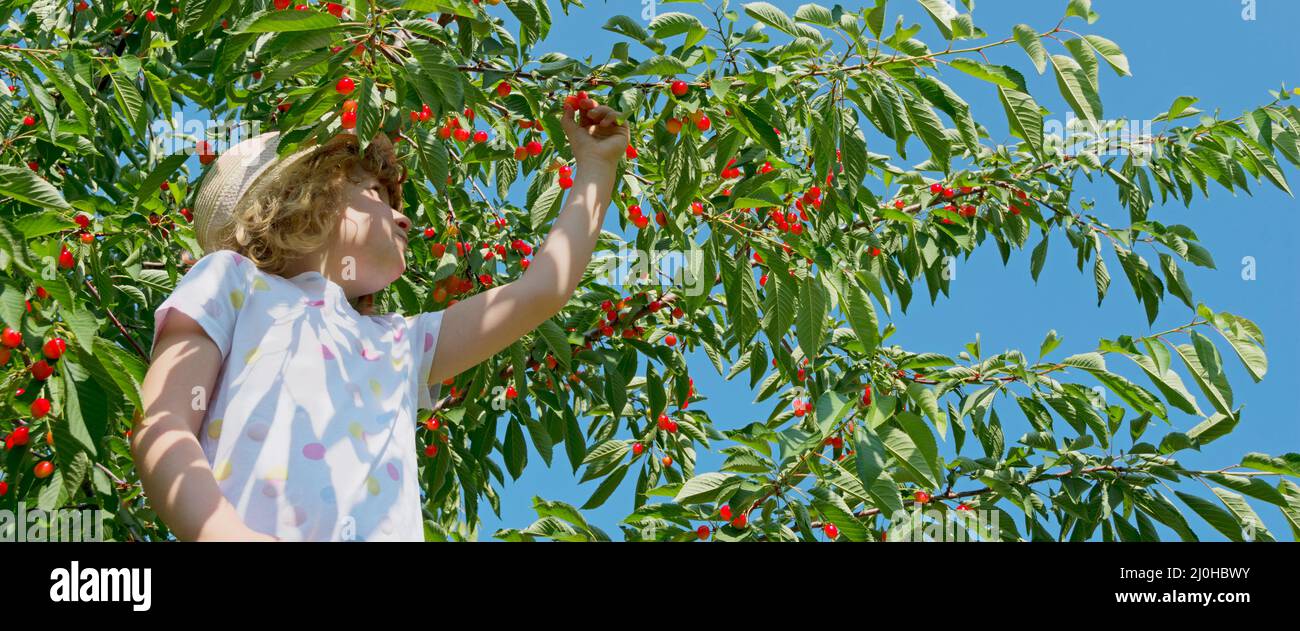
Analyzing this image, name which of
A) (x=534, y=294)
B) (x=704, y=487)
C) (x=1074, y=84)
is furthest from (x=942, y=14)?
(x=704, y=487)

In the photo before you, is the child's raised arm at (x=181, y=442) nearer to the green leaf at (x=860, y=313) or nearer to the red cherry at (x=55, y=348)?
the red cherry at (x=55, y=348)

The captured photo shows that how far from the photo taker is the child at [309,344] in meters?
1.52

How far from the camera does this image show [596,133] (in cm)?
204

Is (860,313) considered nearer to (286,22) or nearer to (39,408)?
(286,22)

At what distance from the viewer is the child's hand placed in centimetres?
199

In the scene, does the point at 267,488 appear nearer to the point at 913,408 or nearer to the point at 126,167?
the point at 913,408

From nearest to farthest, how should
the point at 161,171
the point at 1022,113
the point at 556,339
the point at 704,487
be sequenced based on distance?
1. the point at 1022,113
2. the point at 704,487
3. the point at 161,171
4. the point at 556,339

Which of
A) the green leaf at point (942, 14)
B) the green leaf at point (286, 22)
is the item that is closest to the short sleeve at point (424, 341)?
the green leaf at point (286, 22)

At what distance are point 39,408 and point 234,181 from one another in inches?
24.2

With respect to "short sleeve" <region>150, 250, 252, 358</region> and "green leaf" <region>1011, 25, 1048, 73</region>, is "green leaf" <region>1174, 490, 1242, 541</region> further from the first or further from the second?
"short sleeve" <region>150, 250, 252, 358</region>

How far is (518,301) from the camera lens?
185cm
